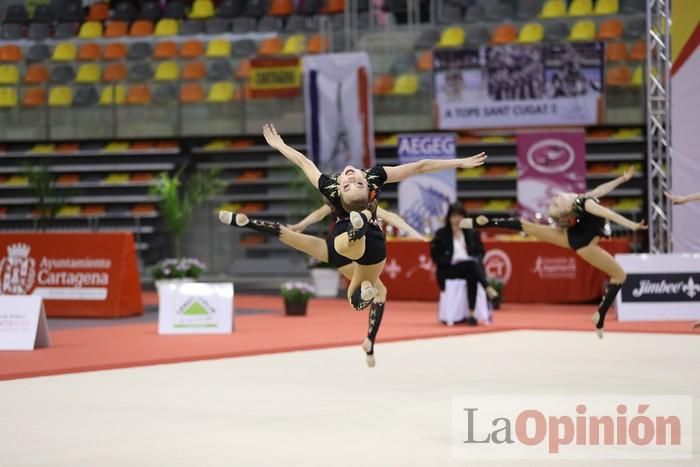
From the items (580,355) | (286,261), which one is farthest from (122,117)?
(580,355)

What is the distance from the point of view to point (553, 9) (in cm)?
2528

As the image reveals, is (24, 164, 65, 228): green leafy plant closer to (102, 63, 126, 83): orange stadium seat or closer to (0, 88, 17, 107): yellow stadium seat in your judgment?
(0, 88, 17, 107): yellow stadium seat

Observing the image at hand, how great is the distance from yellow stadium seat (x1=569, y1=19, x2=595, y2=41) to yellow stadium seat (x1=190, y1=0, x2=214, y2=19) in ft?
28.9

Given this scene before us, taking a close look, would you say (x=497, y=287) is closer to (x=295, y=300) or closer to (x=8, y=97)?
(x=295, y=300)

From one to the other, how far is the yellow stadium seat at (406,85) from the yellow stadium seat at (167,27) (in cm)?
589

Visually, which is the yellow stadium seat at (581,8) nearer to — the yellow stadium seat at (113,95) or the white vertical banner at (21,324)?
the yellow stadium seat at (113,95)

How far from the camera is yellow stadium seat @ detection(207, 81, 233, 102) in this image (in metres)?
26.3

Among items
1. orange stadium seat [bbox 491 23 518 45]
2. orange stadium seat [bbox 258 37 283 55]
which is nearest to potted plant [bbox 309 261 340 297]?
orange stadium seat [bbox 258 37 283 55]

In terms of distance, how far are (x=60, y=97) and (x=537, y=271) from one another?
1310 centimetres

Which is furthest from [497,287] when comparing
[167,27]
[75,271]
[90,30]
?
[90,30]

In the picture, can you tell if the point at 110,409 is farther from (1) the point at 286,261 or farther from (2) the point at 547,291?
(1) the point at 286,261

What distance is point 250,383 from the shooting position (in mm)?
9906

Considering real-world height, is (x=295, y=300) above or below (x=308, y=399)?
above

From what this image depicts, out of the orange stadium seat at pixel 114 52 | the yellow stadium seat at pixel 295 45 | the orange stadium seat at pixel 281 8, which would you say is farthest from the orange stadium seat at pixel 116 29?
the yellow stadium seat at pixel 295 45
